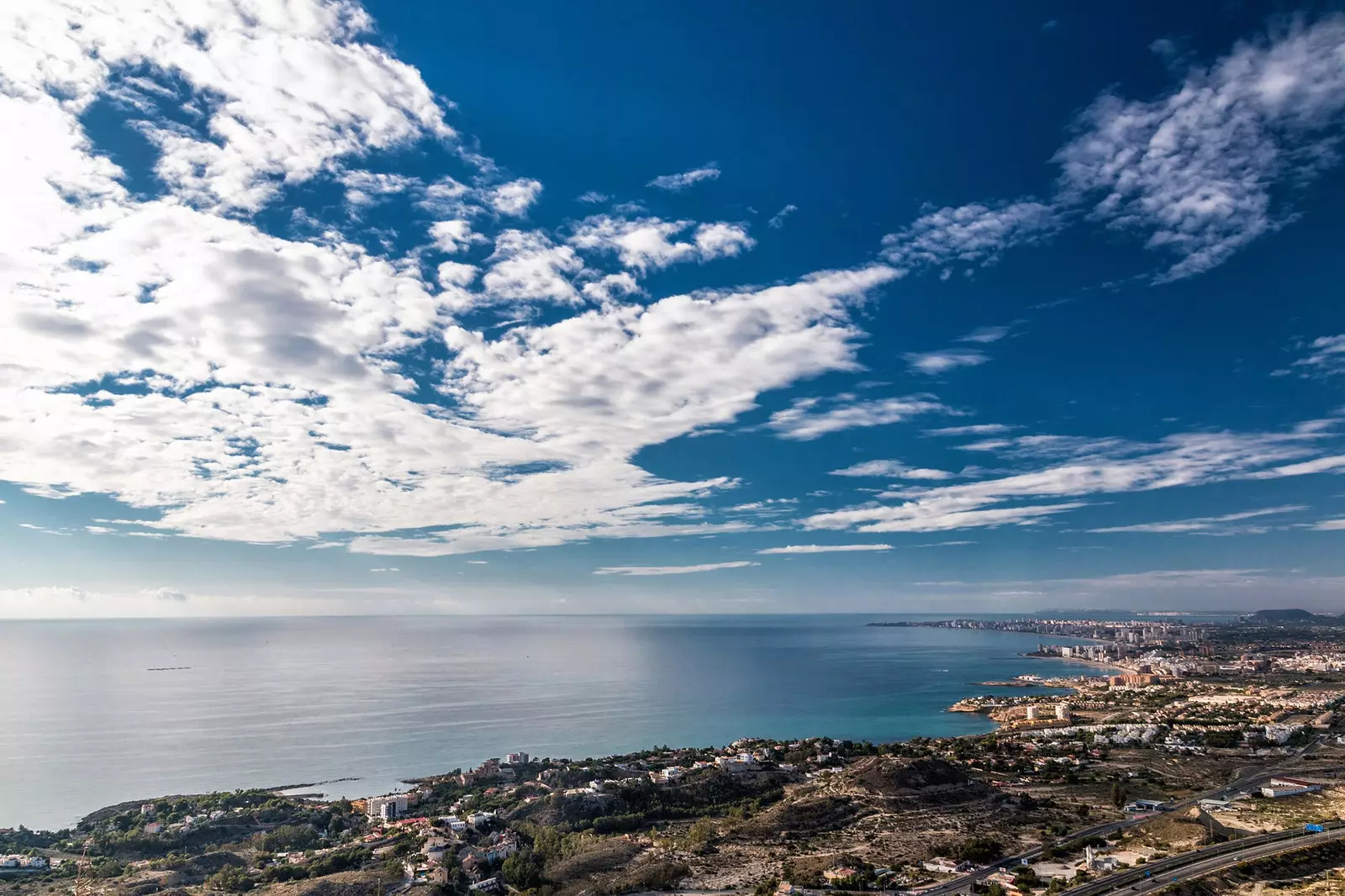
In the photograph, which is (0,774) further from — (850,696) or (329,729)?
(850,696)

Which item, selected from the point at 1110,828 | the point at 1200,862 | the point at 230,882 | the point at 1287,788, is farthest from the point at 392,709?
the point at 1287,788

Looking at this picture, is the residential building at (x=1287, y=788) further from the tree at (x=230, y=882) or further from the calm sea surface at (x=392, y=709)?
the tree at (x=230, y=882)

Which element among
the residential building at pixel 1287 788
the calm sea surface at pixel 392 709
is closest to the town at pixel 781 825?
the residential building at pixel 1287 788

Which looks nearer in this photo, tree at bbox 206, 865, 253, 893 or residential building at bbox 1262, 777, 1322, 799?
tree at bbox 206, 865, 253, 893

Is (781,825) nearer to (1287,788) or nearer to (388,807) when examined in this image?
(388,807)

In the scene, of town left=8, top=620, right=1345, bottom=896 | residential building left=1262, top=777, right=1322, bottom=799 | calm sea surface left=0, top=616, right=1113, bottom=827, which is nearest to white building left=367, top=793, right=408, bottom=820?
town left=8, top=620, right=1345, bottom=896

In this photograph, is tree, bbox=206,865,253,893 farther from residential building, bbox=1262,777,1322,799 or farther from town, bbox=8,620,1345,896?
residential building, bbox=1262,777,1322,799
